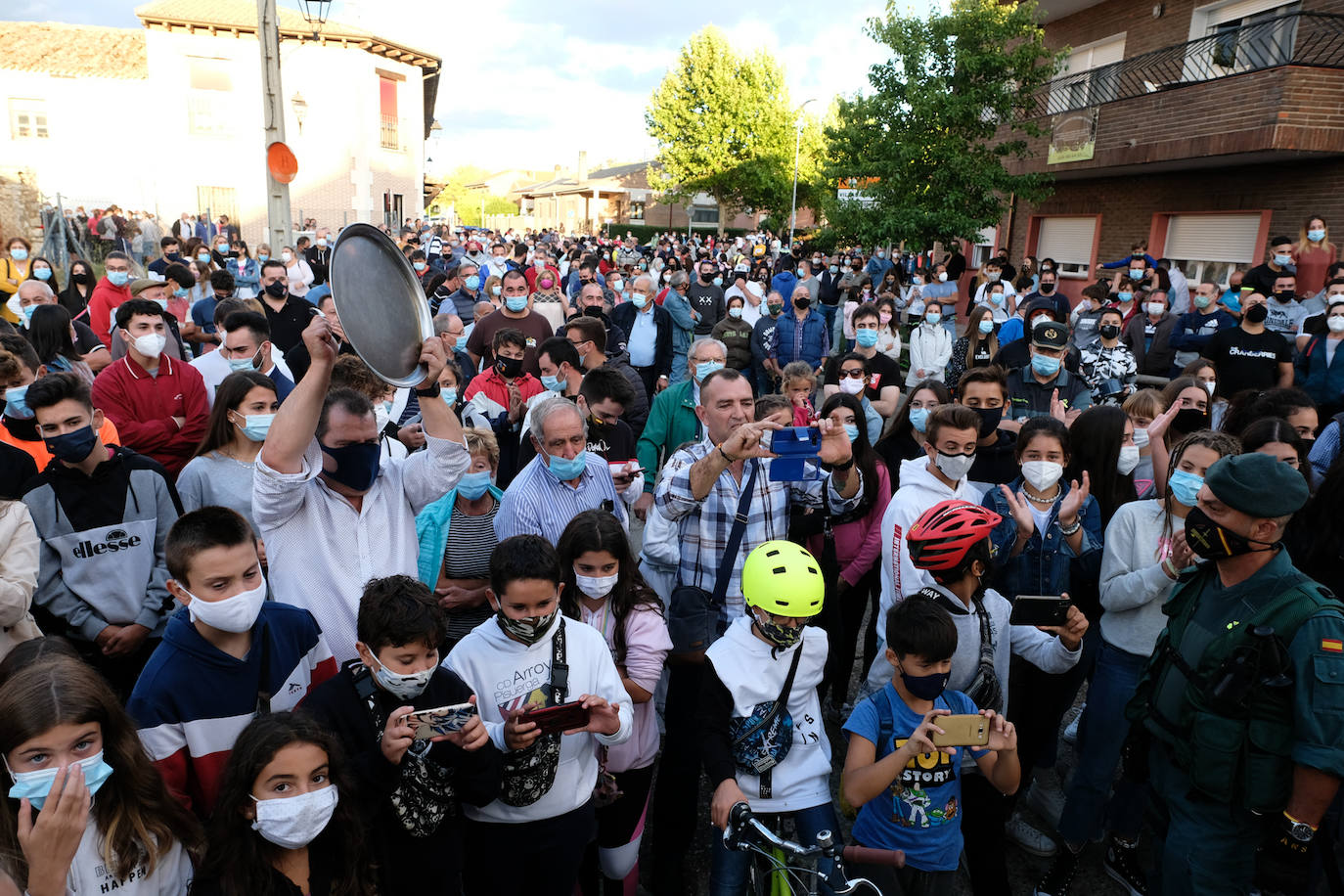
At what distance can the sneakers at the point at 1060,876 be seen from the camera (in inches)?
146

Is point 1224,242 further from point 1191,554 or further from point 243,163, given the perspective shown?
point 243,163

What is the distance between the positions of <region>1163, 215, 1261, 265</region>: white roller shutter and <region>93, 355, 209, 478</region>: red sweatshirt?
52.4ft

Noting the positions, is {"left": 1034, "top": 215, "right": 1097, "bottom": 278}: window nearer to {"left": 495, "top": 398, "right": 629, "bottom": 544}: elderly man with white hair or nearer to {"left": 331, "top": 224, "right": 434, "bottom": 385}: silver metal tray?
{"left": 495, "top": 398, "right": 629, "bottom": 544}: elderly man with white hair

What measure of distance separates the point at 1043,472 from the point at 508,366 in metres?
3.82

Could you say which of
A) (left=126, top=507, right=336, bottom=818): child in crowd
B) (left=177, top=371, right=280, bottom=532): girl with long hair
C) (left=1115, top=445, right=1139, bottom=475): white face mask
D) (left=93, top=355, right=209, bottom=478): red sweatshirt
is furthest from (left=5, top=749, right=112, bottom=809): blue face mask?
(left=1115, top=445, right=1139, bottom=475): white face mask

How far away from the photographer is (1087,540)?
4.08m

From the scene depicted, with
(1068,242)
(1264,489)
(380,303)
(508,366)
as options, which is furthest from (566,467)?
(1068,242)

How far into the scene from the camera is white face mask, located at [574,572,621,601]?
11.4ft

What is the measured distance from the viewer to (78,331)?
7.66 meters

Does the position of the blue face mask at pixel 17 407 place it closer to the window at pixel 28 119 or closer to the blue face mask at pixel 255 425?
the blue face mask at pixel 255 425

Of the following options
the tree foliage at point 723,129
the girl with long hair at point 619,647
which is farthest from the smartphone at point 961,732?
the tree foliage at point 723,129

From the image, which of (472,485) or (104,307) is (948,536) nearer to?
(472,485)

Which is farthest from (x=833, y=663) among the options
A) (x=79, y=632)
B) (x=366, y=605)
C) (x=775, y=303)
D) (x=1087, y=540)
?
(x=775, y=303)

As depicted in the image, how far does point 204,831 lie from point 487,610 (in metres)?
1.73
